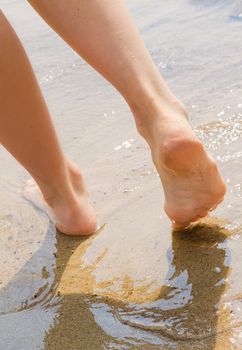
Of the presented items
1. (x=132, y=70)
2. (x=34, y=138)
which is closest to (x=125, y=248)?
(x=34, y=138)

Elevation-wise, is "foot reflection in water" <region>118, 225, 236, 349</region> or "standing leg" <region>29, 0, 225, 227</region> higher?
"standing leg" <region>29, 0, 225, 227</region>

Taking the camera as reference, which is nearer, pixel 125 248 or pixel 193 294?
pixel 193 294

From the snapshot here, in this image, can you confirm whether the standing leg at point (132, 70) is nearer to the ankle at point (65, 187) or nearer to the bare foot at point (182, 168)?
the bare foot at point (182, 168)

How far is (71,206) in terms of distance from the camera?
197 centimetres

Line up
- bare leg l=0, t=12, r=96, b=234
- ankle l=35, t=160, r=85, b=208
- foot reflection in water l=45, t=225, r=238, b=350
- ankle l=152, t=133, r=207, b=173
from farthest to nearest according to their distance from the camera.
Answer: ankle l=35, t=160, r=85, b=208 → bare leg l=0, t=12, r=96, b=234 → ankle l=152, t=133, r=207, b=173 → foot reflection in water l=45, t=225, r=238, b=350

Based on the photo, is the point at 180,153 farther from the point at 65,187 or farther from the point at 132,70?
the point at 65,187

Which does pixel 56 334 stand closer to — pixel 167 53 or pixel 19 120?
pixel 19 120

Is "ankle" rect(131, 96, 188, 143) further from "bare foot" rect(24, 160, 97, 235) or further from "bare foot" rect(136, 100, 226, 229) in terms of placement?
"bare foot" rect(24, 160, 97, 235)

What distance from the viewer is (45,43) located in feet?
11.8

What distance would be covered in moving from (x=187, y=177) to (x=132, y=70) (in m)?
0.28

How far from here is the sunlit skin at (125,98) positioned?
5.11 feet

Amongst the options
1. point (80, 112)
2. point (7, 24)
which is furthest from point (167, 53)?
point (7, 24)

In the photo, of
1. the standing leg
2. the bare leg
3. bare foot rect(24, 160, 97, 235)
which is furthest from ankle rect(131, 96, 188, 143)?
bare foot rect(24, 160, 97, 235)

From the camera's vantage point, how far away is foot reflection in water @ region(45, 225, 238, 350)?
144 centimetres
